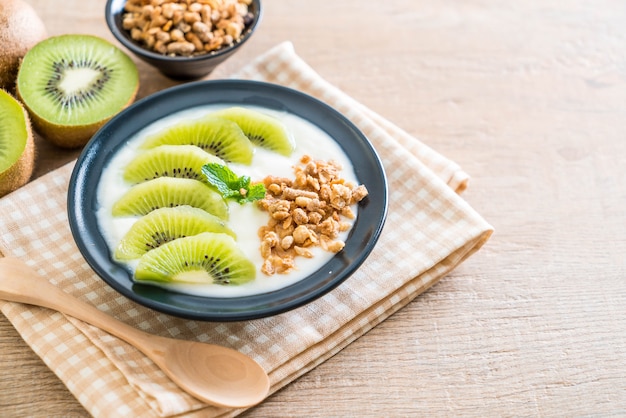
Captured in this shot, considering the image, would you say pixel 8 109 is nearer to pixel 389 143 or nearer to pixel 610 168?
pixel 389 143

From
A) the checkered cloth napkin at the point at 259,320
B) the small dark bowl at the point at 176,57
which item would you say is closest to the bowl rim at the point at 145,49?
the small dark bowl at the point at 176,57

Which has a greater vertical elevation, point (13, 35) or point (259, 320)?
point (13, 35)

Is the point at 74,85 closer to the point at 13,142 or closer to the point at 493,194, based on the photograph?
the point at 13,142

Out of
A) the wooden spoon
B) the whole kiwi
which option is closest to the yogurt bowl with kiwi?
the wooden spoon

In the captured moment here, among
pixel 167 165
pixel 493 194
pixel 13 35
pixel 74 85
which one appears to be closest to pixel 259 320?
pixel 167 165

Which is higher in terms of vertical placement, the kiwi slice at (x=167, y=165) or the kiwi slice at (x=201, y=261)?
the kiwi slice at (x=167, y=165)

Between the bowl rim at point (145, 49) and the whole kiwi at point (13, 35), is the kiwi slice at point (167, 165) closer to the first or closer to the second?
the bowl rim at point (145, 49)

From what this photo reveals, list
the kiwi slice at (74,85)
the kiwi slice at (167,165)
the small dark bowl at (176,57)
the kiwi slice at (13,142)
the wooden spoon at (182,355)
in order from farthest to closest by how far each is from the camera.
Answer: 1. the small dark bowl at (176,57)
2. the kiwi slice at (74,85)
3. the kiwi slice at (13,142)
4. the kiwi slice at (167,165)
5. the wooden spoon at (182,355)
